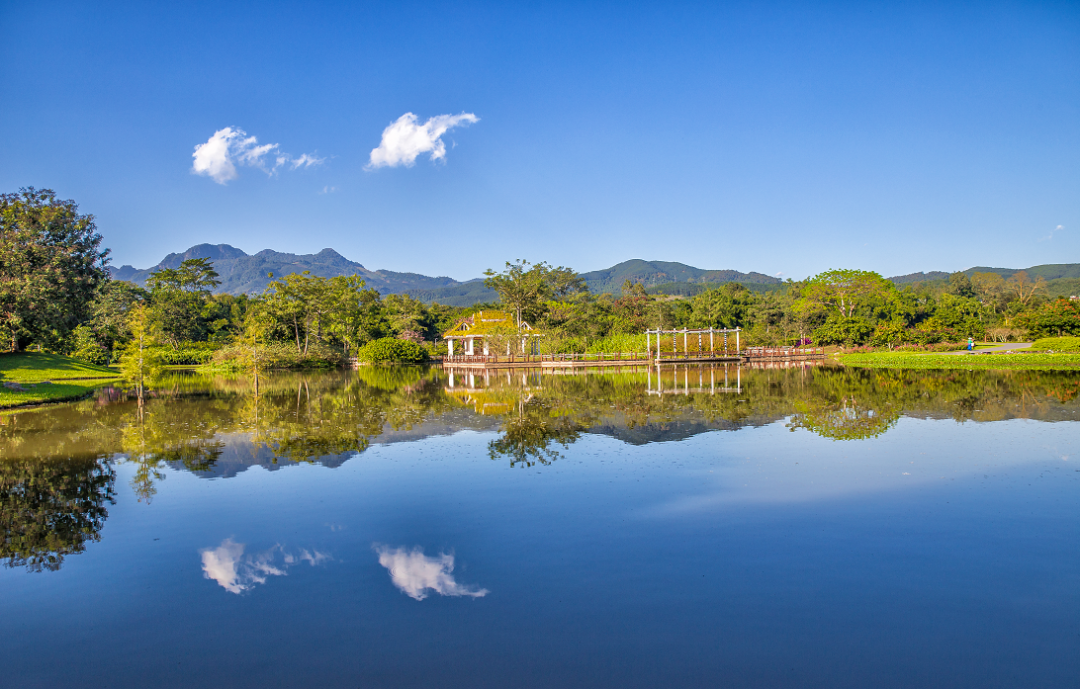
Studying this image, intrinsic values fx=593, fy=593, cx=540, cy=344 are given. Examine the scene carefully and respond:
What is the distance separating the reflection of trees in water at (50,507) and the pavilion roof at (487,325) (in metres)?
34.5

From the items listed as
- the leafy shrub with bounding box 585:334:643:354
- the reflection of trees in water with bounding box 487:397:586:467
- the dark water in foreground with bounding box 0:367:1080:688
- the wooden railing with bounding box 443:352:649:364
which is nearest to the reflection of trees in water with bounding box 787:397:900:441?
the dark water in foreground with bounding box 0:367:1080:688

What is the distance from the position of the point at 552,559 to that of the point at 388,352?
47663 mm

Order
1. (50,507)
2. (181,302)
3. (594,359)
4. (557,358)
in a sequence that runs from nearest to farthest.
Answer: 1. (50,507)
2. (557,358)
3. (594,359)
4. (181,302)

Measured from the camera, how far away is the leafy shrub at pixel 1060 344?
3331 cm

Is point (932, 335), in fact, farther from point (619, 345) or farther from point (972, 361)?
point (619, 345)

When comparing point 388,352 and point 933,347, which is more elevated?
point 388,352

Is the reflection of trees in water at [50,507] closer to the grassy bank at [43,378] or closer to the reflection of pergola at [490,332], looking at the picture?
the grassy bank at [43,378]

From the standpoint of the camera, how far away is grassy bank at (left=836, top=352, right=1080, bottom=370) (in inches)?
1150

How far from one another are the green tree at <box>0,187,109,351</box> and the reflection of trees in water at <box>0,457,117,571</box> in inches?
597

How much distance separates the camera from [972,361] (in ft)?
105

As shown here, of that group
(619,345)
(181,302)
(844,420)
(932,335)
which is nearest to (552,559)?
(844,420)

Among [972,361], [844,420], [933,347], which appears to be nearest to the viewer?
[844,420]

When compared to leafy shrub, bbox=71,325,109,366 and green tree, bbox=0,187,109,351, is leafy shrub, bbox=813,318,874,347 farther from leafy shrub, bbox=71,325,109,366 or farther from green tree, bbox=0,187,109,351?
leafy shrub, bbox=71,325,109,366

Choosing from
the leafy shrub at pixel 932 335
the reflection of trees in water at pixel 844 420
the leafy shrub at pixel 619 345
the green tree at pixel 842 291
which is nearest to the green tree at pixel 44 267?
the reflection of trees in water at pixel 844 420
